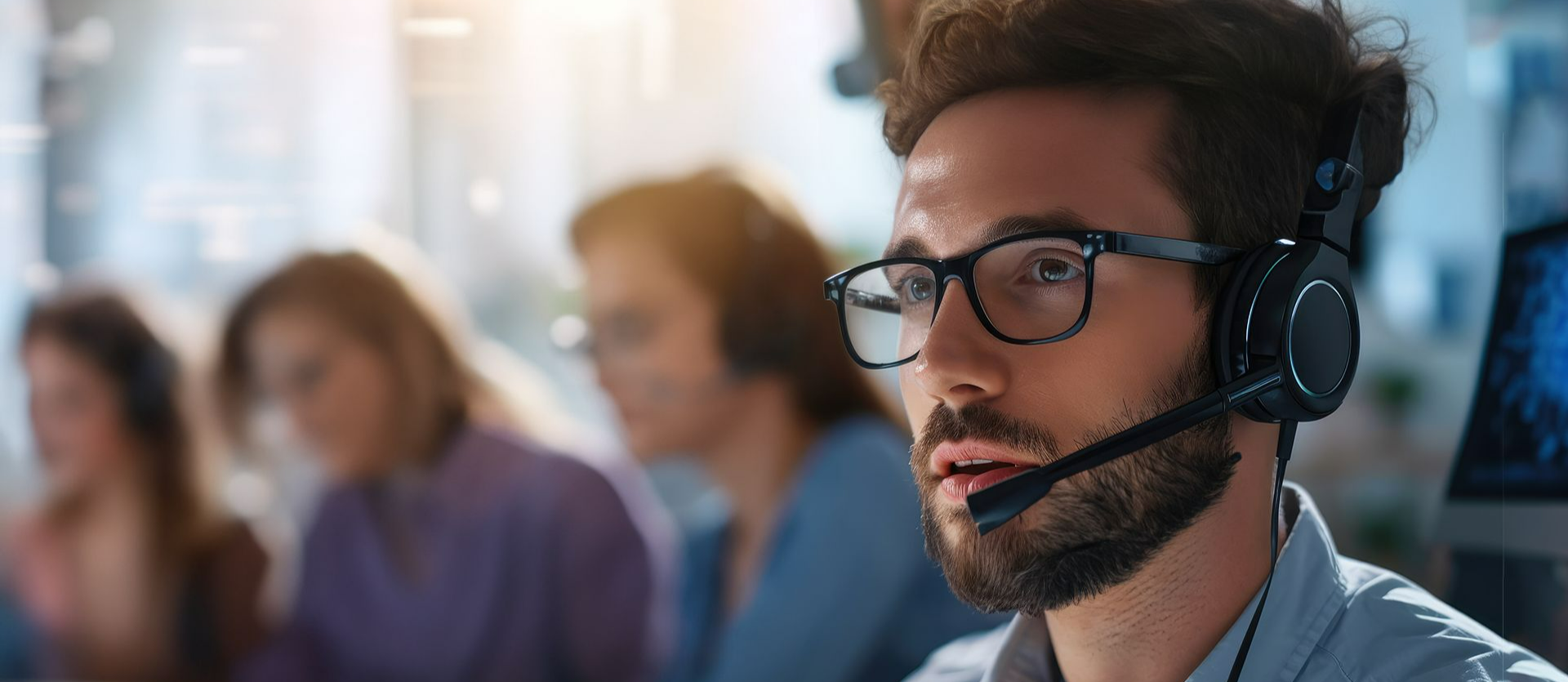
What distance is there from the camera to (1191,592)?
60 centimetres

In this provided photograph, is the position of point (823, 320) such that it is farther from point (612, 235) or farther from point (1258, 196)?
point (1258, 196)

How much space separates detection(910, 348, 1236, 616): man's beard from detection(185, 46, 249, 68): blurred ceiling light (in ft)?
5.79

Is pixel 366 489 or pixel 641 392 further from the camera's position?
pixel 366 489

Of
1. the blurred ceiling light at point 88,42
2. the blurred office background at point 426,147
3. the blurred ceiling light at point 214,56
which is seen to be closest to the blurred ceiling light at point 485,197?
the blurred office background at point 426,147

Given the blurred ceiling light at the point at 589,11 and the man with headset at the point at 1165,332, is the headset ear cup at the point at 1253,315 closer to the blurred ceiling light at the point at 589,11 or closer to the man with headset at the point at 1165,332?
the man with headset at the point at 1165,332

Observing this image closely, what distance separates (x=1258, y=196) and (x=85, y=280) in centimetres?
195

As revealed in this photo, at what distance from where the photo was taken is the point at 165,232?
1.99m

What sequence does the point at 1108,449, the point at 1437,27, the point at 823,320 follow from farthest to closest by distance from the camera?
the point at 823,320
the point at 1437,27
the point at 1108,449

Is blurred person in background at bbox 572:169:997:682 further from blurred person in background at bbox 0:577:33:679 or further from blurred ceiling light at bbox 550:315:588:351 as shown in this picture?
blurred person in background at bbox 0:577:33:679

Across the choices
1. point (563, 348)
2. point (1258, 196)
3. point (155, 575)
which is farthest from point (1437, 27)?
point (155, 575)

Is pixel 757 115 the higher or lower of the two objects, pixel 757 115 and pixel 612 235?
the higher

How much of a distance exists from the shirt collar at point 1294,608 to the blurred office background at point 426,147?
1206mm

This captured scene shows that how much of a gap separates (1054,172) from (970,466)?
153mm

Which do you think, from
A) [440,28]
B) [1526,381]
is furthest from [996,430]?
[440,28]
